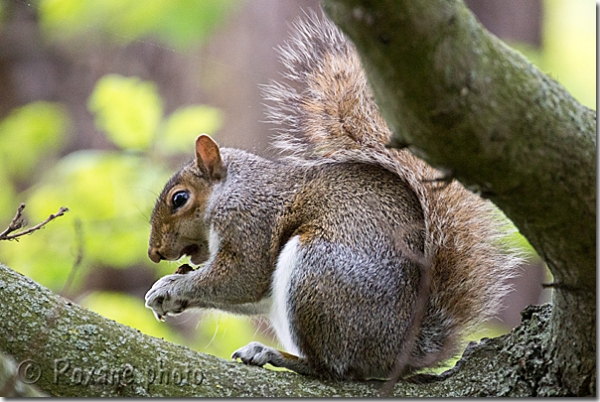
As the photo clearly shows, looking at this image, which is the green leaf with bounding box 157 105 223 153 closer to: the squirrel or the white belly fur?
the squirrel

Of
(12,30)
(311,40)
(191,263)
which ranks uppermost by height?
(12,30)

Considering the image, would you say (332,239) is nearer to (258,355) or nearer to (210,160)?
(258,355)

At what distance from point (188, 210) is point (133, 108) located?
0.87 meters

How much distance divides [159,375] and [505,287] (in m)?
0.95

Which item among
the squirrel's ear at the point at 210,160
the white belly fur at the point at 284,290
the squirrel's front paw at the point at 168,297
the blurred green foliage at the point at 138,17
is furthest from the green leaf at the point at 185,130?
the white belly fur at the point at 284,290

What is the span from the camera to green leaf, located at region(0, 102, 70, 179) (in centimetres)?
361

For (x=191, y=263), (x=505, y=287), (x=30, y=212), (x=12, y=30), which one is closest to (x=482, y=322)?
(x=505, y=287)

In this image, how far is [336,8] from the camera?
38.2 inches

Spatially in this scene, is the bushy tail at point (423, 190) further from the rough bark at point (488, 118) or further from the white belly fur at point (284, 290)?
the rough bark at point (488, 118)

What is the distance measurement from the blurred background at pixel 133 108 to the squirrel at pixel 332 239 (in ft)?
1.29

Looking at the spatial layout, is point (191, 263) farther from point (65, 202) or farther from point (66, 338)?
point (65, 202)

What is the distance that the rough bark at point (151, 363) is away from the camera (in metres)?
1.50

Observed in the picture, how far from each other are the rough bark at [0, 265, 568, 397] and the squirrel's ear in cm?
74

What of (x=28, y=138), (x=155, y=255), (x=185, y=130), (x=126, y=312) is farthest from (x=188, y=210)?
(x=28, y=138)
